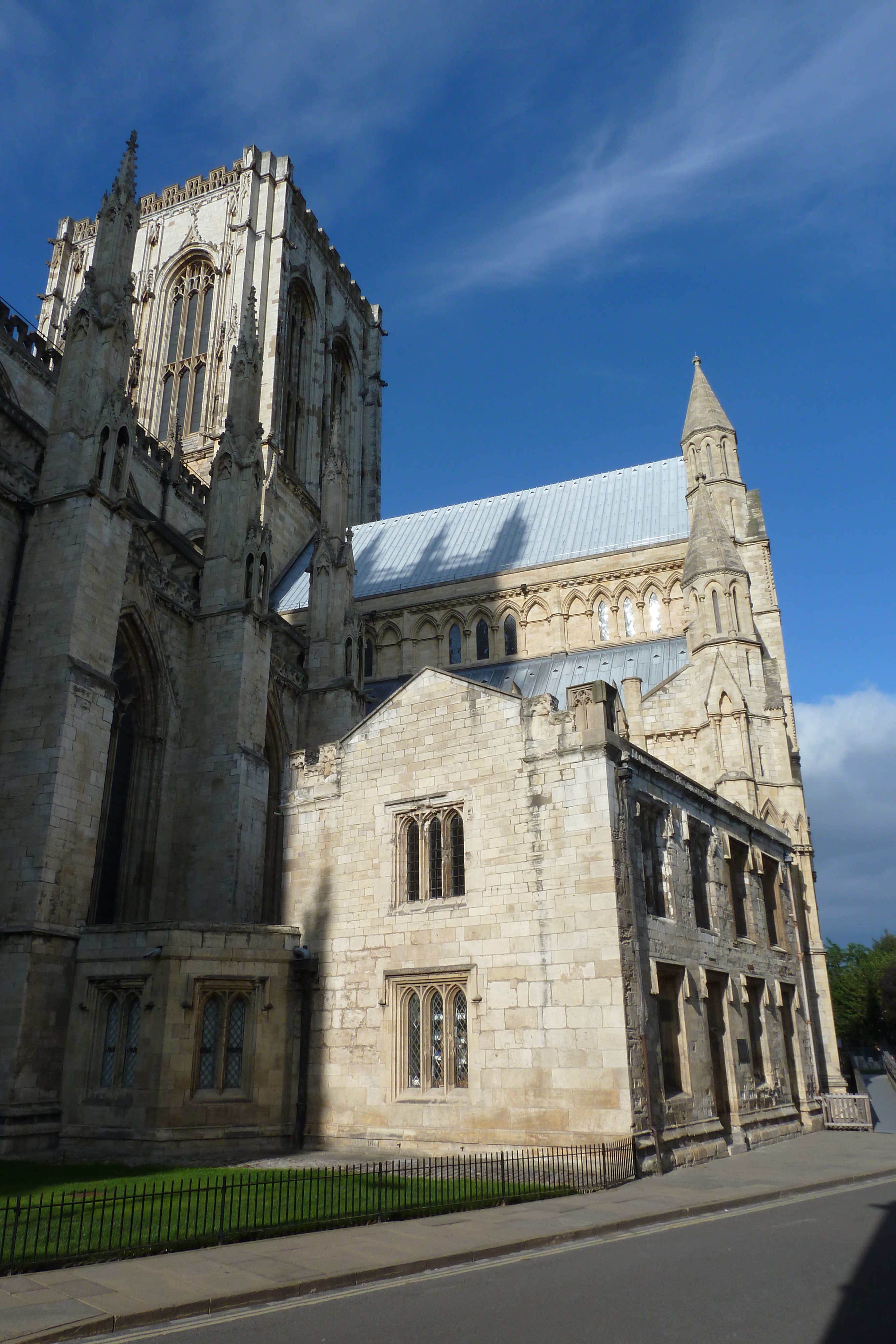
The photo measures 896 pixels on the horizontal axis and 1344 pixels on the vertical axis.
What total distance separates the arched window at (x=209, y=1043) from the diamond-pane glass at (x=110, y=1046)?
4.79 ft

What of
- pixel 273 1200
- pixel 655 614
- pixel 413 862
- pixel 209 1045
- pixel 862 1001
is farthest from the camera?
pixel 862 1001

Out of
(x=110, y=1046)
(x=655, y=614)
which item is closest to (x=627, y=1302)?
(x=110, y=1046)

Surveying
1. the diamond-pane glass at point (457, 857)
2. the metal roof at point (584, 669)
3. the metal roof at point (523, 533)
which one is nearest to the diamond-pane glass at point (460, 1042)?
the diamond-pane glass at point (457, 857)

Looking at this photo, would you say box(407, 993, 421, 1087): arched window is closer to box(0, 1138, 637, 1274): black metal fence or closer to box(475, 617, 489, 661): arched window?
box(0, 1138, 637, 1274): black metal fence

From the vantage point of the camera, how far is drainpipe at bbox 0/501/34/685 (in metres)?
19.3

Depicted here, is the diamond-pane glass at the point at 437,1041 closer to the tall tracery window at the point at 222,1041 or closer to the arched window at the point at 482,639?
the tall tracery window at the point at 222,1041

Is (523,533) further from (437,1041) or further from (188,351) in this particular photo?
(437,1041)

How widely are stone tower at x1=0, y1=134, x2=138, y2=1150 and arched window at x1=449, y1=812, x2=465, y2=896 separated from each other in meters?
6.80

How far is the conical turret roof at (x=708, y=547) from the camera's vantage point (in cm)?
2997

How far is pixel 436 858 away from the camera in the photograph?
58.6ft

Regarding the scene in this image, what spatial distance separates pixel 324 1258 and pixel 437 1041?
7858 mm

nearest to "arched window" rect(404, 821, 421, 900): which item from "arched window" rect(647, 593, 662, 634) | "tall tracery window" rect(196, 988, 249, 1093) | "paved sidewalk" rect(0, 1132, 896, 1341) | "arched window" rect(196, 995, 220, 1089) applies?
"tall tracery window" rect(196, 988, 249, 1093)

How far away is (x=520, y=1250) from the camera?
9.55 m

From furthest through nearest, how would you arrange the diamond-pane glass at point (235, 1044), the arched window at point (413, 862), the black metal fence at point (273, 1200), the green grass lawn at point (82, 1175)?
the arched window at point (413, 862) < the diamond-pane glass at point (235, 1044) < the green grass lawn at point (82, 1175) < the black metal fence at point (273, 1200)
